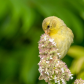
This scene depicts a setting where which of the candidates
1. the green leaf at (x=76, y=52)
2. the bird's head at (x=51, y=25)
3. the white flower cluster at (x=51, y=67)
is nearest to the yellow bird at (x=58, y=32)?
the bird's head at (x=51, y=25)

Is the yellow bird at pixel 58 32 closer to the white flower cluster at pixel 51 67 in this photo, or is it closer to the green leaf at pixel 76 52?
the white flower cluster at pixel 51 67

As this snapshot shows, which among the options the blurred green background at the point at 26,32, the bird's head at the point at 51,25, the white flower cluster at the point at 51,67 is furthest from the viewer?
the blurred green background at the point at 26,32

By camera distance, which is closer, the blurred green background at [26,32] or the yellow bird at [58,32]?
the yellow bird at [58,32]

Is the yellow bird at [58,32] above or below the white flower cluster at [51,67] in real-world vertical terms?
above

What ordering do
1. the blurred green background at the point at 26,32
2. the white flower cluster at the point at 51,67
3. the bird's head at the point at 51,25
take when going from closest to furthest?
the white flower cluster at the point at 51,67
the bird's head at the point at 51,25
the blurred green background at the point at 26,32

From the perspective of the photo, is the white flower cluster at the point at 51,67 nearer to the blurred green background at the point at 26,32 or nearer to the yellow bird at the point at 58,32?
the yellow bird at the point at 58,32

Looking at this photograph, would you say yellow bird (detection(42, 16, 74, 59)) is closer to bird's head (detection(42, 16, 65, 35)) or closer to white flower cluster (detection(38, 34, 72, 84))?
bird's head (detection(42, 16, 65, 35))

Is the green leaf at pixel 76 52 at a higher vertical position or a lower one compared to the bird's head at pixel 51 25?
lower

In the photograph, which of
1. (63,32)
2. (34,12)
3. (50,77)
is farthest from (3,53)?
(50,77)

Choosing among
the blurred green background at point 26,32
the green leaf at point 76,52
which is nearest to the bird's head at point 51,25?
the blurred green background at point 26,32
